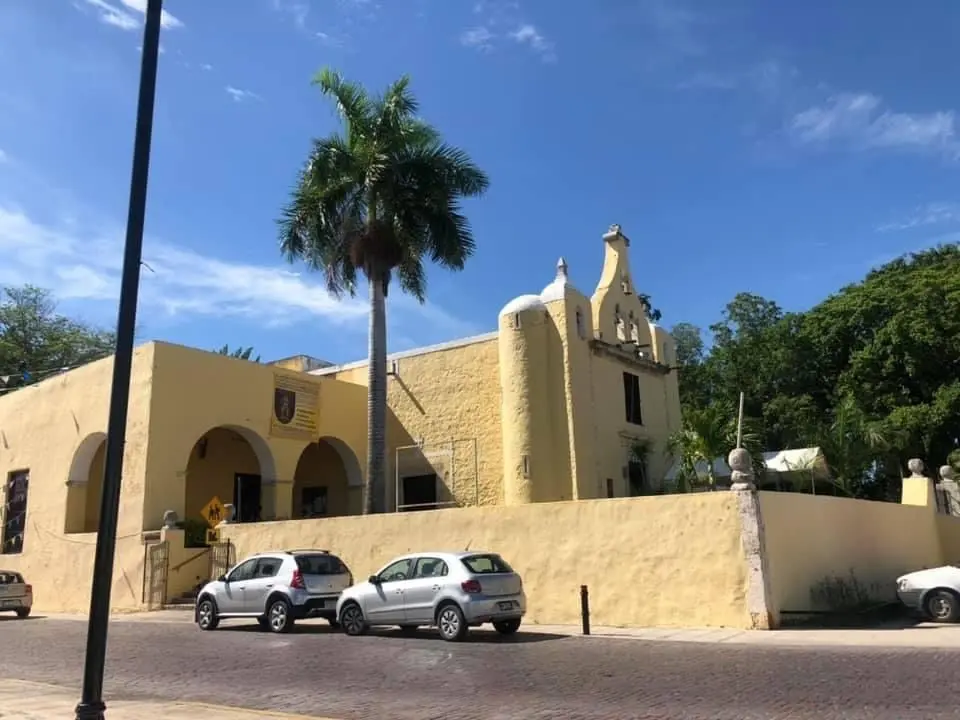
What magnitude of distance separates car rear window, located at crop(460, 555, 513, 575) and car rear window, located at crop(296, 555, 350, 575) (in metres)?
3.81

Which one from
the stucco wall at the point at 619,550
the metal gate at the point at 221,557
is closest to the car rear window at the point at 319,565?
the stucco wall at the point at 619,550

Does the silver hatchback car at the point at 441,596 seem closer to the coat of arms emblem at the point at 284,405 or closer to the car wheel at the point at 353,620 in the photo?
the car wheel at the point at 353,620

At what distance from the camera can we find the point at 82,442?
88.7 ft

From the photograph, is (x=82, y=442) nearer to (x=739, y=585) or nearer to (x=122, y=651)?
(x=122, y=651)

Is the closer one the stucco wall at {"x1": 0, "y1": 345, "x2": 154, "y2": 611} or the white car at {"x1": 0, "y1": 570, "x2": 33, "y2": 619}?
the white car at {"x1": 0, "y1": 570, "x2": 33, "y2": 619}

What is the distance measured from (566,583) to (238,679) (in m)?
7.92

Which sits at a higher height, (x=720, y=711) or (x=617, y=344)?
(x=617, y=344)

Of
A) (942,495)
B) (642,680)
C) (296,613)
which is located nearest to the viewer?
(642,680)

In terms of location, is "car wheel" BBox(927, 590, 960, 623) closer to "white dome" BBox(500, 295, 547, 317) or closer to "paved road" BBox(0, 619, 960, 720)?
"paved road" BBox(0, 619, 960, 720)

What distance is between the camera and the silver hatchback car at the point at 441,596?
14047 mm

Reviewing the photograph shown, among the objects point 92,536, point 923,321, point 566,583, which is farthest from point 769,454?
point 92,536

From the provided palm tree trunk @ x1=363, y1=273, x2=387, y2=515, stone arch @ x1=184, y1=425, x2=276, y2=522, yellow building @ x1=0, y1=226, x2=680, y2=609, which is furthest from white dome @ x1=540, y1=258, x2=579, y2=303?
stone arch @ x1=184, y1=425, x2=276, y2=522

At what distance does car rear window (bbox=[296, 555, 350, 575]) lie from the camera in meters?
16.7

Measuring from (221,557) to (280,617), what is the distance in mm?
7801
